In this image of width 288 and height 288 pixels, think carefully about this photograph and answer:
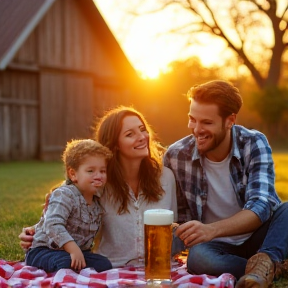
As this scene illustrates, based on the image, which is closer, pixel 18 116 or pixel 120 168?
pixel 120 168

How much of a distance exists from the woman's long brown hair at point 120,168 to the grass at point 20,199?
1006 millimetres

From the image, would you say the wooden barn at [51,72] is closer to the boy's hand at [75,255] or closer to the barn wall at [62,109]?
the barn wall at [62,109]

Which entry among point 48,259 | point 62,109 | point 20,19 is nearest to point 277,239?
point 48,259

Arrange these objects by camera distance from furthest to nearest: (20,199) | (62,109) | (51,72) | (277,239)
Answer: (62,109)
(51,72)
(20,199)
(277,239)

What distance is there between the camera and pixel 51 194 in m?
4.09

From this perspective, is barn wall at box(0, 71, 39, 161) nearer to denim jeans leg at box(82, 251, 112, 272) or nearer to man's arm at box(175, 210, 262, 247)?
denim jeans leg at box(82, 251, 112, 272)

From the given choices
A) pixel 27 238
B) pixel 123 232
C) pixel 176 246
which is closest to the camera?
pixel 27 238

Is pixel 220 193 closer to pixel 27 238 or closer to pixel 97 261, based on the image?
pixel 97 261

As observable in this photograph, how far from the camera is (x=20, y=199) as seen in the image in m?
8.74

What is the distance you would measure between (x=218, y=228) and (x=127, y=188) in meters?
0.84

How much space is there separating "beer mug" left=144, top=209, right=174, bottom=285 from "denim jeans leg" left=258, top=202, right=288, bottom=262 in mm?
642

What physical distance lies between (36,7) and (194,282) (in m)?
15.2

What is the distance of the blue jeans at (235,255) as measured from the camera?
12.5 ft

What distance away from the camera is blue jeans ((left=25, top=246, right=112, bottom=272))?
388 cm
